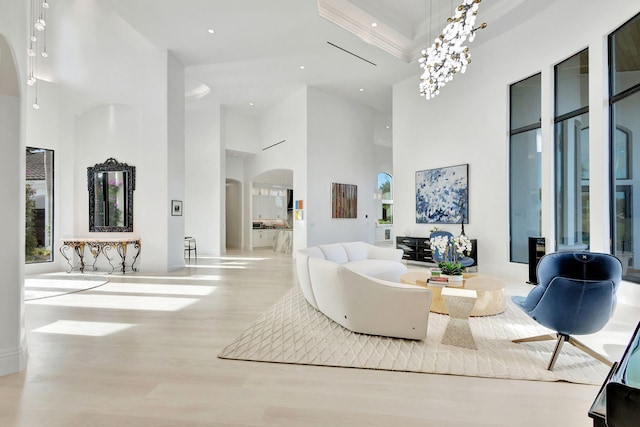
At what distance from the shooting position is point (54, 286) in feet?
19.7

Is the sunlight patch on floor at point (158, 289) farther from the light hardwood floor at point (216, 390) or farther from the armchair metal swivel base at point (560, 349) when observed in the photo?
the armchair metal swivel base at point (560, 349)

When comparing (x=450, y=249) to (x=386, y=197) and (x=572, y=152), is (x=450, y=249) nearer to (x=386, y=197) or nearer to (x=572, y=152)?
(x=572, y=152)

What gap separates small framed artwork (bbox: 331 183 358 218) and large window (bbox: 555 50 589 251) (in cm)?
589

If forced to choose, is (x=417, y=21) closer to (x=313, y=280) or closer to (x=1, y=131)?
(x=313, y=280)

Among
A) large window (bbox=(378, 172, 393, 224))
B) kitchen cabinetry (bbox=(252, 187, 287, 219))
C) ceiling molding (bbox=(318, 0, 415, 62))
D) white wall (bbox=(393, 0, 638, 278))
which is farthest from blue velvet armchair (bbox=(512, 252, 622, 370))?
large window (bbox=(378, 172, 393, 224))

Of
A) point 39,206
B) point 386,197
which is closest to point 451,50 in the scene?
point 39,206

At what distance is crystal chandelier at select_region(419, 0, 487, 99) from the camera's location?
3.68m

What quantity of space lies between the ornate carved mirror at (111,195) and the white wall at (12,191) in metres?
5.56

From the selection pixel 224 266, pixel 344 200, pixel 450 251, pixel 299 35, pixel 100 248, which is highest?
pixel 299 35

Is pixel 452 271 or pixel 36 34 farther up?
pixel 36 34

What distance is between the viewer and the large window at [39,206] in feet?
25.0

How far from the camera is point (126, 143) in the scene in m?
8.01

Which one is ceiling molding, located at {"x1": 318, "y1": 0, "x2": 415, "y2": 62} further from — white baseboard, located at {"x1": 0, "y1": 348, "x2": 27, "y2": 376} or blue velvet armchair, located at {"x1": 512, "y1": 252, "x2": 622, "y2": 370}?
white baseboard, located at {"x1": 0, "y1": 348, "x2": 27, "y2": 376}

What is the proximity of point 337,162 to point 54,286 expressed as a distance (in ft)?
25.8
